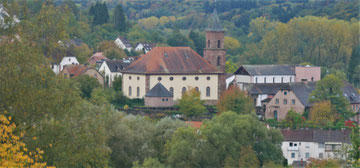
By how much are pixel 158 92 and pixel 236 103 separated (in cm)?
623

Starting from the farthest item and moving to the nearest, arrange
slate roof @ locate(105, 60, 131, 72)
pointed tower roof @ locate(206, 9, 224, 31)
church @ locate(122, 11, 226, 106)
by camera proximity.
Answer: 1. slate roof @ locate(105, 60, 131, 72)
2. pointed tower roof @ locate(206, 9, 224, 31)
3. church @ locate(122, 11, 226, 106)

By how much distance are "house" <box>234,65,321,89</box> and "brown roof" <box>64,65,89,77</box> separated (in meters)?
12.7

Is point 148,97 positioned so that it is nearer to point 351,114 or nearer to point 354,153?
point 351,114

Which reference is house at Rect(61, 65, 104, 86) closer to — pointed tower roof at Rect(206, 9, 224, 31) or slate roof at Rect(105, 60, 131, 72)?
slate roof at Rect(105, 60, 131, 72)

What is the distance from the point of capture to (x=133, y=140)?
38.3 meters

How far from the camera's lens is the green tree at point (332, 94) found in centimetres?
5912

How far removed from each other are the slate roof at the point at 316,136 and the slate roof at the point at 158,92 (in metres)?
14.2

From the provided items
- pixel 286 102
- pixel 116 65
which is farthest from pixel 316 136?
pixel 116 65

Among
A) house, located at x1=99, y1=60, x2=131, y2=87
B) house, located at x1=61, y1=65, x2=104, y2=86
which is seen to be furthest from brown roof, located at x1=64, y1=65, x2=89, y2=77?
house, located at x1=99, y1=60, x2=131, y2=87

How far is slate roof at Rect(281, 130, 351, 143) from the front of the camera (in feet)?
158

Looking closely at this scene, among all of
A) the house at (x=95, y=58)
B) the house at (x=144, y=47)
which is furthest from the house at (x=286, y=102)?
the house at (x=144, y=47)

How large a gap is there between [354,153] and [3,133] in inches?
333

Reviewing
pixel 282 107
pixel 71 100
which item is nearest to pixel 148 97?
pixel 282 107

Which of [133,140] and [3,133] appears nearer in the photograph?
[3,133]
